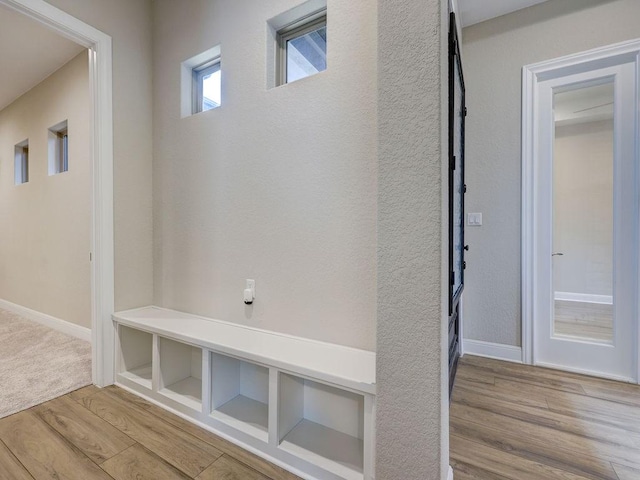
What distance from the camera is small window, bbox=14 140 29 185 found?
3.78m

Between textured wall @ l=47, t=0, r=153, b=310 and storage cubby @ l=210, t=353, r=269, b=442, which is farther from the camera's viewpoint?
textured wall @ l=47, t=0, r=153, b=310

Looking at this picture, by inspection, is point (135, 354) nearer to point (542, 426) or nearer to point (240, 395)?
point (240, 395)

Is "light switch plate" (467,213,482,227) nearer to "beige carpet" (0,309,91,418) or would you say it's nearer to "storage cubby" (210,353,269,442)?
"storage cubby" (210,353,269,442)

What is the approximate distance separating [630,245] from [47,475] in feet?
11.5

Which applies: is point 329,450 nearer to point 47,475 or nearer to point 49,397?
point 47,475

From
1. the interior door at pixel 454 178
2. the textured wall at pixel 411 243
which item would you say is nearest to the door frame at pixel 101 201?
the textured wall at pixel 411 243

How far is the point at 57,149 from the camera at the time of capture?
3.36 metres

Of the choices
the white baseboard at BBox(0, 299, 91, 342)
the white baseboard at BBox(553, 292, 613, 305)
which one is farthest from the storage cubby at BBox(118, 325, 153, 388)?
the white baseboard at BBox(553, 292, 613, 305)

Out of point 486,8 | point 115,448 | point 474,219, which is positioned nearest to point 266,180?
point 115,448

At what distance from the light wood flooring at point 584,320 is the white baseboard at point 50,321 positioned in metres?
4.02

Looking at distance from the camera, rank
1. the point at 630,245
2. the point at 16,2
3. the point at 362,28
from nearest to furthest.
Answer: the point at 362,28 < the point at 16,2 < the point at 630,245

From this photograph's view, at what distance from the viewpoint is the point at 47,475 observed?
4.35 ft

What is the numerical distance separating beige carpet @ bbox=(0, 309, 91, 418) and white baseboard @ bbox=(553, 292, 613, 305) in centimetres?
349

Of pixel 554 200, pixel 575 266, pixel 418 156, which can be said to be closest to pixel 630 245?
pixel 575 266
